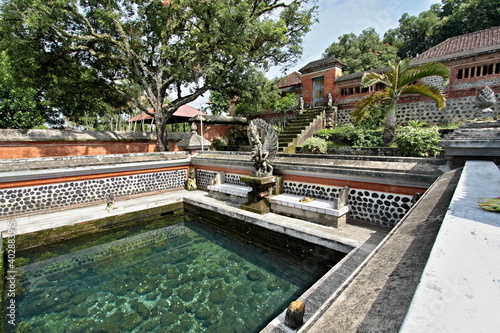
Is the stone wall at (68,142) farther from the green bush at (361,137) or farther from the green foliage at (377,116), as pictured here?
the green foliage at (377,116)

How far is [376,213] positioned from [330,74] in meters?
10.2

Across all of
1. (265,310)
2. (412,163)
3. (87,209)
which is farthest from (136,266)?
(412,163)

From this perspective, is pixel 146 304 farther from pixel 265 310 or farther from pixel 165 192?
pixel 165 192

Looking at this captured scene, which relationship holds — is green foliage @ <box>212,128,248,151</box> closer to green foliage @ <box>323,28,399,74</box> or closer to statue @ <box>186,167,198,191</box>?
statue @ <box>186,167,198,191</box>

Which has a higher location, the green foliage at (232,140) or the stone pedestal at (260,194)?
the green foliage at (232,140)

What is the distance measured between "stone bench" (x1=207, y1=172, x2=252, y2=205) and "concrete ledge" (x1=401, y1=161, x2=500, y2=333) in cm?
528

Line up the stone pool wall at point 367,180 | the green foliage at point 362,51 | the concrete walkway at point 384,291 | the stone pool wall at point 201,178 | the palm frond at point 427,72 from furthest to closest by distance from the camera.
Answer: the green foliage at point 362,51, the palm frond at point 427,72, the stone pool wall at point 201,178, the stone pool wall at point 367,180, the concrete walkway at point 384,291

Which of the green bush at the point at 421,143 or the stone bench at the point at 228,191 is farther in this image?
the stone bench at the point at 228,191

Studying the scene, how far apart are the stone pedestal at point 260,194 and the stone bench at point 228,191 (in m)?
0.46

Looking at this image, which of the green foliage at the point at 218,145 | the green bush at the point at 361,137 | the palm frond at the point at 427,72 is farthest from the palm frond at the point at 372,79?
the green foliage at the point at 218,145

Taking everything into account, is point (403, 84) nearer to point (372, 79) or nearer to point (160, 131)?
point (372, 79)

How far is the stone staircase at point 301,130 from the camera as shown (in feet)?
35.2

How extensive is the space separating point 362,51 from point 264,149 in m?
22.7

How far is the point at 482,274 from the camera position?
2.55ft
